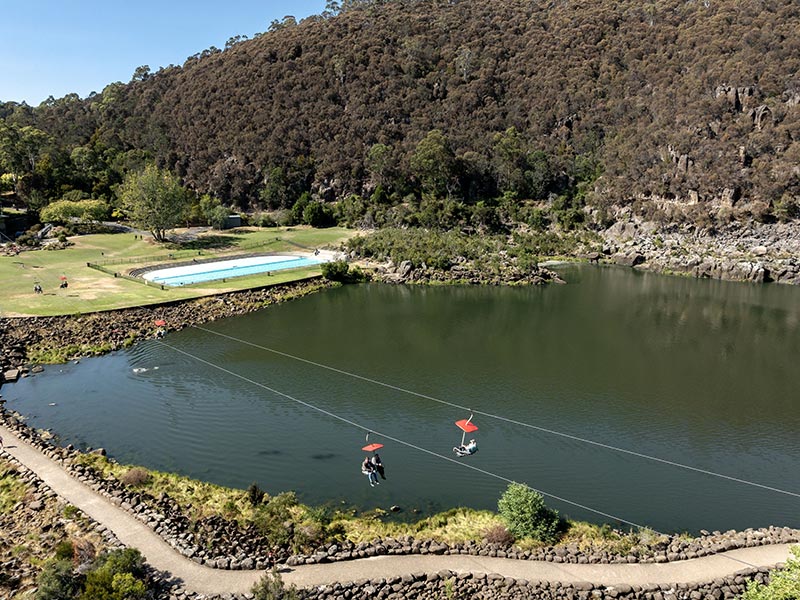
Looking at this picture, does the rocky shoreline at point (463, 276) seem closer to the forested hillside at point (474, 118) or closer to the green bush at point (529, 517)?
the forested hillside at point (474, 118)

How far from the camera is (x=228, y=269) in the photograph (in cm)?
7375

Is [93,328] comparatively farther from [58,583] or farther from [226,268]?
[58,583]

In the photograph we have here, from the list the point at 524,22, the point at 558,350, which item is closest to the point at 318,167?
the point at 524,22

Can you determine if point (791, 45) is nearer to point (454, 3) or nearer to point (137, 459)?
point (454, 3)

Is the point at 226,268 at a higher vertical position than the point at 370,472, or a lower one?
higher

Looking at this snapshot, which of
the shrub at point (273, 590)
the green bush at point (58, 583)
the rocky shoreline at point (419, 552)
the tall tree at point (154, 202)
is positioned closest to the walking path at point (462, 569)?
the rocky shoreline at point (419, 552)

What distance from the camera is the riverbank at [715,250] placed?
73438mm

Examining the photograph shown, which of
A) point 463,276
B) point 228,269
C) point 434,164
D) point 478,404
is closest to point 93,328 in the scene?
point 228,269

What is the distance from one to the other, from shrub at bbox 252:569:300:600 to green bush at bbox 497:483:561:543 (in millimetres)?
8559

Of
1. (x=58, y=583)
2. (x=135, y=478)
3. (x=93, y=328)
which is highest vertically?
(x=93, y=328)

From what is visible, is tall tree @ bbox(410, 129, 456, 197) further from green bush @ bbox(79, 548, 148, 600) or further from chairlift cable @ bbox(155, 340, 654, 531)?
green bush @ bbox(79, 548, 148, 600)

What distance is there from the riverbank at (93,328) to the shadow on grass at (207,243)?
96.0ft

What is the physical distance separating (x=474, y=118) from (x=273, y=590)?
127 m

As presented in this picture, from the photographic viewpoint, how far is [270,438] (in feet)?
99.9
